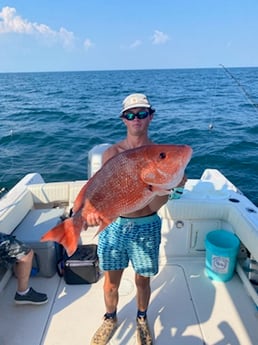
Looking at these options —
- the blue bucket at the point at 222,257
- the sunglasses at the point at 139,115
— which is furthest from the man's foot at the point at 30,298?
the sunglasses at the point at 139,115

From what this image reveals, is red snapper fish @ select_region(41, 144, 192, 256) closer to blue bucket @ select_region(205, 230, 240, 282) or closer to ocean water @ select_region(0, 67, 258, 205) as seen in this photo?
blue bucket @ select_region(205, 230, 240, 282)

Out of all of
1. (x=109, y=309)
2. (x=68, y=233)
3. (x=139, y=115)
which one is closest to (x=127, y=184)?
(x=68, y=233)

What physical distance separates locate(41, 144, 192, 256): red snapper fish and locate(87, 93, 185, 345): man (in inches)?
18.3

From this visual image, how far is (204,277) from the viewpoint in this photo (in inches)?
128

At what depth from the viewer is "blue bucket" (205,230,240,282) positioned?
3102 millimetres

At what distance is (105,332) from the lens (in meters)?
2.48

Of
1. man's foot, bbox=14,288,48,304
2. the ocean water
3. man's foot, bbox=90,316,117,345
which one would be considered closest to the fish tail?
man's foot, bbox=90,316,117,345

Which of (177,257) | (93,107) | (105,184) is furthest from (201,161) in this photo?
(93,107)

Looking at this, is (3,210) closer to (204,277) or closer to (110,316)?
(110,316)

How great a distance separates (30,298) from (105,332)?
793 mm

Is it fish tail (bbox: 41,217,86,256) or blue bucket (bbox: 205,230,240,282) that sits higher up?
fish tail (bbox: 41,217,86,256)

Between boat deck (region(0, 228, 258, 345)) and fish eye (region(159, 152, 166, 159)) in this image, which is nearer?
fish eye (region(159, 152, 166, 159))

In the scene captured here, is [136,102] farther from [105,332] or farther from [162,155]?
[105,332]

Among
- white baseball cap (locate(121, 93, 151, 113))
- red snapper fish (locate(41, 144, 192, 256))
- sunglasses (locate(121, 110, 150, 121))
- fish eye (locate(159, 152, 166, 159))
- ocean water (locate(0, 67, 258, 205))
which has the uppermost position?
white baseball cap (locate(121, 93, 151, 113))
